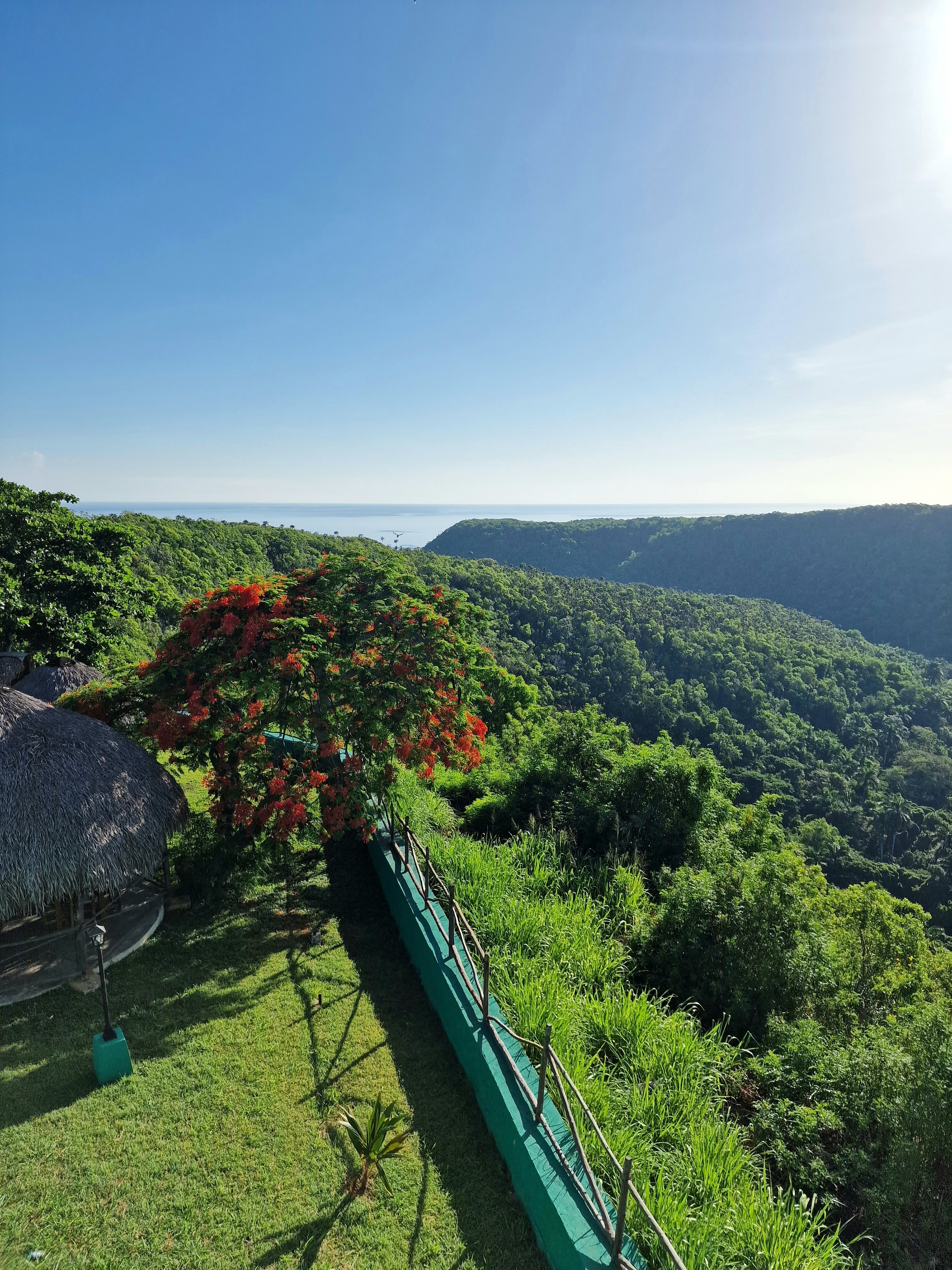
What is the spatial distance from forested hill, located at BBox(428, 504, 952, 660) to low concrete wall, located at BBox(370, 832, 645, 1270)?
356ft

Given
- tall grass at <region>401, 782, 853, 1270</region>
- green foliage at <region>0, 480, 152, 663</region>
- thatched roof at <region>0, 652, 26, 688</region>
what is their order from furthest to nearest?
green foliage at <region>0, 480, 152, 663</region>
thatched roof at <region>0, 652, 26, 688</region>
tall grass at <region>401, 782, 853, 1270</region>

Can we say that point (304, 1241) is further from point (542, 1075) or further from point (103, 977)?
point (103, 977)

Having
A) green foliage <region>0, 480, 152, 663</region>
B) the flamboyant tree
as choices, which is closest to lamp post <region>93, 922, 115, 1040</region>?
the flamboyant tree

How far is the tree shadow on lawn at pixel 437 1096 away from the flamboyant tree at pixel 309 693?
1436 mm

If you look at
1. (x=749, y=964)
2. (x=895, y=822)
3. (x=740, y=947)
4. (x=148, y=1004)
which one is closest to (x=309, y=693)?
(x=148, y=1004)

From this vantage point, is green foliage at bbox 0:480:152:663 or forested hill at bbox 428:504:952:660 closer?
green foliage at bbox 0:480:152:663

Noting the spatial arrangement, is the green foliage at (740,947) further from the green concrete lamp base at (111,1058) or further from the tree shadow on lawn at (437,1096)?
the green concrete lamp base at (111,1058)

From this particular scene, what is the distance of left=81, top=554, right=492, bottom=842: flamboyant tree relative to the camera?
7.62 meters

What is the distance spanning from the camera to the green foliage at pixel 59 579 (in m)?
12.0

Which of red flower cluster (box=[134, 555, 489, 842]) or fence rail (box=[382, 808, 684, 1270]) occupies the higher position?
red flower cluster (box=[134, 555, 489, 842])

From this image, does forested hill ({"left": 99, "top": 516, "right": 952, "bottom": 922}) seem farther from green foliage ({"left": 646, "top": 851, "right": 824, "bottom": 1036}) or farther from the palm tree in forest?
green foliage ({"left": 646, "top": 851, "right": 824, "bottom": 1036})

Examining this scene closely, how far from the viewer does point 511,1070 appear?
5.03 meters

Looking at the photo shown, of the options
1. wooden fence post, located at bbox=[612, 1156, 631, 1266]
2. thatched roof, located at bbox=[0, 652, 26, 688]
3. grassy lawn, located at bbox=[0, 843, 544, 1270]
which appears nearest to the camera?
wooden fence post, located at bbox=[612, 1156, 631, 1266]

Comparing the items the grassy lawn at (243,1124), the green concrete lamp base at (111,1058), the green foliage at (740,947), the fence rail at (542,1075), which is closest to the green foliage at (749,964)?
the green foliage at (740,947)
